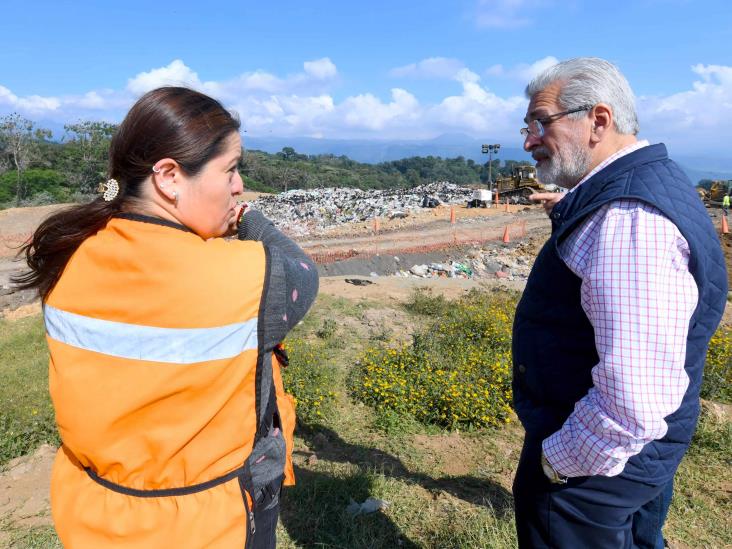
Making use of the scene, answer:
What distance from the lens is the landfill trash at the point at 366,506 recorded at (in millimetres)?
2971

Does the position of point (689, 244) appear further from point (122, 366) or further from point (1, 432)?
point (1, 432)

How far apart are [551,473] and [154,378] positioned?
1168 mm

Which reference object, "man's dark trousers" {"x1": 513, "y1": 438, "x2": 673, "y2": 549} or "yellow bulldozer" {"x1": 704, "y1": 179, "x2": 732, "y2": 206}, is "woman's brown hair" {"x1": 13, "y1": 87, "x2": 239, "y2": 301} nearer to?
"man's dark trousers" {"x1": 513, "y1": 438, "x2": 673, "y2": 549}

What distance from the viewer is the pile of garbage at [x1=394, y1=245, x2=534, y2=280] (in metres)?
12.8

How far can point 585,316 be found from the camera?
4.94 ft

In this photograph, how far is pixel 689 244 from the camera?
131 centimetres

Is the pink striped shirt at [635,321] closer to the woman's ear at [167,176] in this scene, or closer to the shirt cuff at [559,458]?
the shirt cuff at [559,458]

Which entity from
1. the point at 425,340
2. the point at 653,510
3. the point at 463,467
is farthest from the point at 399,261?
the point at 653,510

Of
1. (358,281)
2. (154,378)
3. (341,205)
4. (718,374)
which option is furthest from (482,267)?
(341,205)

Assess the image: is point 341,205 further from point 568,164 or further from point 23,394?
point 568,164

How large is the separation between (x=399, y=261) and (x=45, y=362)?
8.91 metres

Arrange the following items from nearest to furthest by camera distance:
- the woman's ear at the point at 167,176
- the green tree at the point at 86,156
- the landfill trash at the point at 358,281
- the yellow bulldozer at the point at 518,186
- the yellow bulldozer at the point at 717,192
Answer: the woman's ear at the point at 167,176
the landfill trash at the point at 358,281
the yellow bulldozer at the point at 717,192
the yellow bulldozer at the point at 518,186
the green tree at the point at 86,156

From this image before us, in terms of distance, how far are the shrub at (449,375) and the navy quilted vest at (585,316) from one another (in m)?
2.66

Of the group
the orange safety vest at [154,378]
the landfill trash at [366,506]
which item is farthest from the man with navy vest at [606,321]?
the landfill trash at [366,506]
